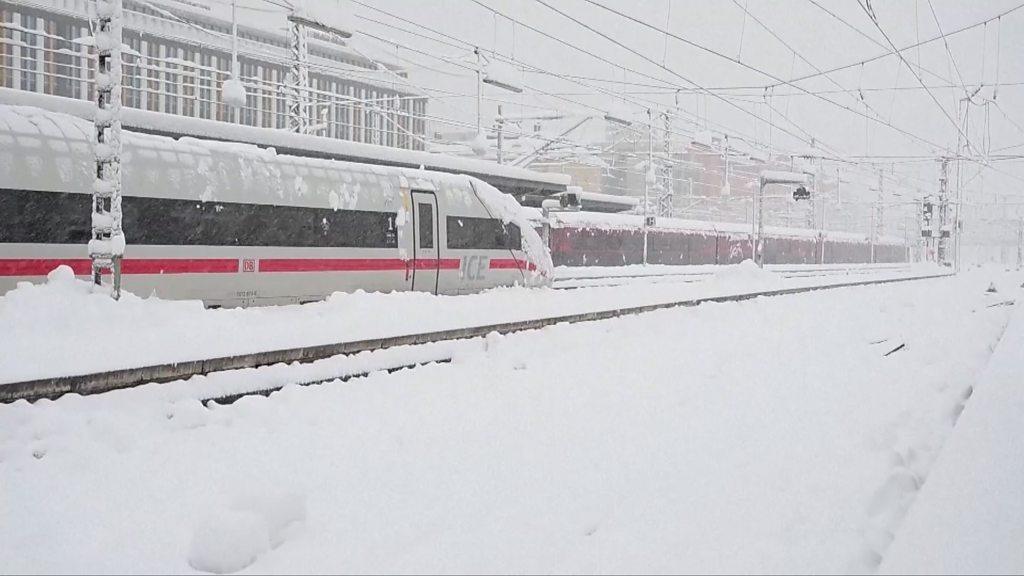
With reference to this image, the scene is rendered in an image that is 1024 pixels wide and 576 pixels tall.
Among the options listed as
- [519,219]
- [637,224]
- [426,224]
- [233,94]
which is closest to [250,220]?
[426,224]

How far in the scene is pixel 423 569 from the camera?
10.6 feet

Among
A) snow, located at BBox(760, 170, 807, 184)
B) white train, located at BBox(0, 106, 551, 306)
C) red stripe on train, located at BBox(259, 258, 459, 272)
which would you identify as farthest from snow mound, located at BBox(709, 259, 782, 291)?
red stripe on train, located at BBox(259, 258, 459, 272)

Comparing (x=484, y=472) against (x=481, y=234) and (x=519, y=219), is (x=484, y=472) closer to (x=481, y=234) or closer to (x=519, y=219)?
(x=481, y=234)

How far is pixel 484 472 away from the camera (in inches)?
181

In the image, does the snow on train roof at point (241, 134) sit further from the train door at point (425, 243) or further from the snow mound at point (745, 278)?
the snow mound at point (745, 278)

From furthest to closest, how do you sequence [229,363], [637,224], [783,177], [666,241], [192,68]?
[192,68]
[666,241]
[637,224]
[783,177]
[229,363]

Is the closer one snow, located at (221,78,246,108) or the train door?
the train door

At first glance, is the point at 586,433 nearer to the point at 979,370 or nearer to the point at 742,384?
the point at 742,384

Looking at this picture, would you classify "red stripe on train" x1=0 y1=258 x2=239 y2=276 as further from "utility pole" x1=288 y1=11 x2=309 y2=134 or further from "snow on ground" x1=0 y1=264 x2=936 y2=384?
"utility pole" x1=288 y1=11 x2=309 y2=134

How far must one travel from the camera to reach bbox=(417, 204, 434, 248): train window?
598 inches

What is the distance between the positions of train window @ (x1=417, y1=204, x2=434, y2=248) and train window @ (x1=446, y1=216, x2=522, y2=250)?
488 millimetres

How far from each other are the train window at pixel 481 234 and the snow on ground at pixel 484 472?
310 inches

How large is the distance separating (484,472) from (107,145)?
7047mm

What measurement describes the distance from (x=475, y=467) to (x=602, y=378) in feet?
10.8
